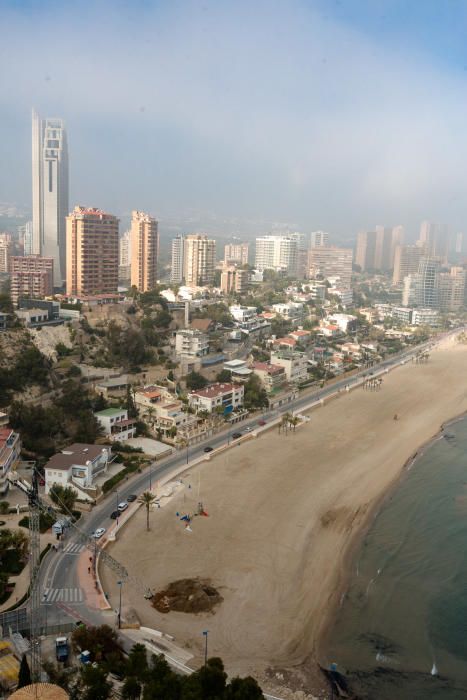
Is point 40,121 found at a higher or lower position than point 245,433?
higher

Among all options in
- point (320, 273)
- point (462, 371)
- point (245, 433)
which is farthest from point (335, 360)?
point (320, 273)

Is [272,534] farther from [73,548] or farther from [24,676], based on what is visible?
[24,676]

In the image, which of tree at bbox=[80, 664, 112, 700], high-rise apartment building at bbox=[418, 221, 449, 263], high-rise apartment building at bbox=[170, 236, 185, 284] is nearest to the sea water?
tree at bbox=[80, 664, 112, 700]

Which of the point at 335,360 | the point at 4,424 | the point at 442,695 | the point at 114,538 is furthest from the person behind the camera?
the point at 335,360

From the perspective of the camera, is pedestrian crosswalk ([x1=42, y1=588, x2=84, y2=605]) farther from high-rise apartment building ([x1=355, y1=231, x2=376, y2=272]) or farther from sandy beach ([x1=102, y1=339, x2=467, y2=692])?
high-rise apartment building ([x1=355, y1=231, x2=376, y2=272])

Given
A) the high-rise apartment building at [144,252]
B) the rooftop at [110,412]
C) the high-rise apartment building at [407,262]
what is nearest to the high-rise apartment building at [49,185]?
the high-rise apartment building at [144,252]

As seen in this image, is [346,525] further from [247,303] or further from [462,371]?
[247,303]
